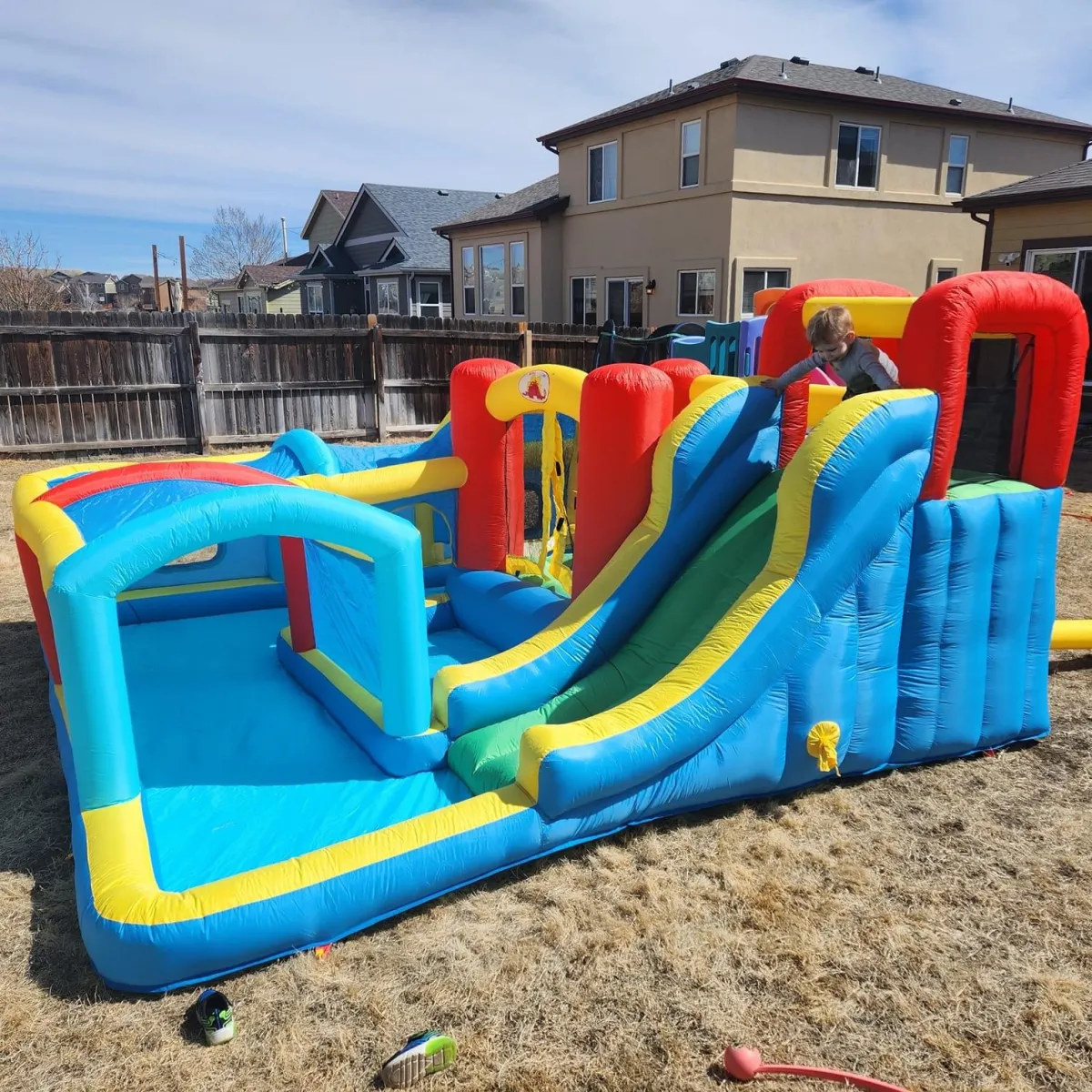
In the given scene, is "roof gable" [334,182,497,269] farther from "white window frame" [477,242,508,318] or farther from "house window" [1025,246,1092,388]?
"house window" [1025,246,1092,388]

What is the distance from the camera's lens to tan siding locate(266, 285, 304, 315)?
39719 millimetres

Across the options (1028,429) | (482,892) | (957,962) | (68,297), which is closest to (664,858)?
(482,892)

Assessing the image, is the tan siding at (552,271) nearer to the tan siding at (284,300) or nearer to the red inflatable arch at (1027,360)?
the red inflatable arch at (1027,360)

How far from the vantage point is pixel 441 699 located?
14.7 feet

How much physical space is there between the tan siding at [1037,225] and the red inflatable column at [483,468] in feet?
38.1

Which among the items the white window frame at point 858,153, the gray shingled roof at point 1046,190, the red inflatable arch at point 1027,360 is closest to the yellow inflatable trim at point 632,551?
the red inflatable arch at point 1027,360

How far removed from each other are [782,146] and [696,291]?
3147 millimetres

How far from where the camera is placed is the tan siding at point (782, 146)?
→ 17.2 meters

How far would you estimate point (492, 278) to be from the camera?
23.8 m

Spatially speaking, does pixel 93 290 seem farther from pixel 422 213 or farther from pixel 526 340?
pixel 526 340

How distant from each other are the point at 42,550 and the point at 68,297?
172 ft

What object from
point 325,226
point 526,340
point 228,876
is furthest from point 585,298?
point 228,876

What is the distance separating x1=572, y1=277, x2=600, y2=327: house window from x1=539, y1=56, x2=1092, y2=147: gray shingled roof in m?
3.21

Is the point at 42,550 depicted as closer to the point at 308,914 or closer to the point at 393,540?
the point at 393,540
